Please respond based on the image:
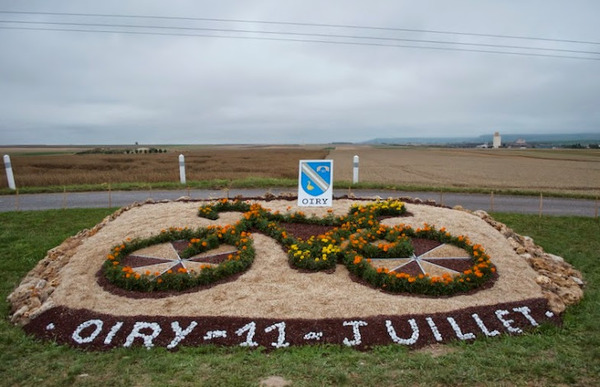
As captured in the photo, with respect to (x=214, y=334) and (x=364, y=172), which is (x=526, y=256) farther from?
(x=364, y=172)

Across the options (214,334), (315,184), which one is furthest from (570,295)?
(214,334)

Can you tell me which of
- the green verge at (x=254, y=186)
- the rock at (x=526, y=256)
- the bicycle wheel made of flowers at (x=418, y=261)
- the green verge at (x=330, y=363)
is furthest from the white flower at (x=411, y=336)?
the green verge at (x=254, y=186)

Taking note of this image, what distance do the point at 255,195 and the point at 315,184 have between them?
834 centimetres

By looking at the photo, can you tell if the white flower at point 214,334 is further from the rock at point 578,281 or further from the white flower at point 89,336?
the rock at point 578,281

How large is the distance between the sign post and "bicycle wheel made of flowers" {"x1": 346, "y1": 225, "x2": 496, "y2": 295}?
154 cm

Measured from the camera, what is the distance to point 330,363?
4957 millimetres

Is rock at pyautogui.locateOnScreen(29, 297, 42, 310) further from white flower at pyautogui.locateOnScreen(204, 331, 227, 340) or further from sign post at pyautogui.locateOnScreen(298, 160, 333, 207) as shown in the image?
sign post at pyautogui.locateOnScreen(298, 160, 333, 207)

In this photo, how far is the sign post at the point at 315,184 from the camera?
395 inches

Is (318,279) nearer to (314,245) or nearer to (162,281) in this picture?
(314,245)

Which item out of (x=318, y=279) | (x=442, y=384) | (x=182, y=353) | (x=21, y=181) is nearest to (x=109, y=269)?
(x=182, y=353)

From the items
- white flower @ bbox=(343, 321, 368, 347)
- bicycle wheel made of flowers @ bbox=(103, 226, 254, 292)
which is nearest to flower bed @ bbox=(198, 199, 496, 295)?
bicycle wheel made of flowers @ bbox=(103, 226, 254, 292)

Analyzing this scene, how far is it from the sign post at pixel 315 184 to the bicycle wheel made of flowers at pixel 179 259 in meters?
1.92

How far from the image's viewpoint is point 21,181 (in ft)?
78.1

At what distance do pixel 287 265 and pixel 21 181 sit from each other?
2326 centimetres
